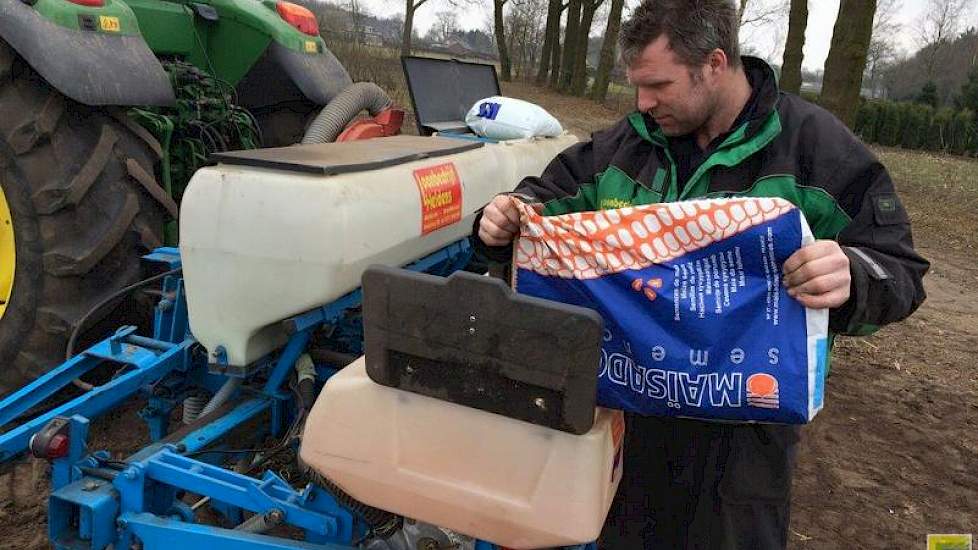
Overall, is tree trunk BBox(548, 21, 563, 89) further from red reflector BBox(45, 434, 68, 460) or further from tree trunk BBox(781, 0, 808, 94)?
red reflector BBox(45, 434, 68, 460)

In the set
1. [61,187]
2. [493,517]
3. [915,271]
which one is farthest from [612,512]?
[61,187]

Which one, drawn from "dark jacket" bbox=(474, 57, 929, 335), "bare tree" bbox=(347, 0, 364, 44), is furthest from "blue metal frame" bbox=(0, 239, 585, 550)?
"bare tree" bbox=(347, 0, 364, 44)

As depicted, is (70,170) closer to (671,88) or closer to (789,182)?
(671,88)

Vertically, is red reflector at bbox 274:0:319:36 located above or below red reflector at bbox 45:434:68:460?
above

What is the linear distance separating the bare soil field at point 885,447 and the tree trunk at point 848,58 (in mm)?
1916

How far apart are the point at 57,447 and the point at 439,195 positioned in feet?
4.46

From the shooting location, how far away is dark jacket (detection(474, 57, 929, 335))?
5.42 ft

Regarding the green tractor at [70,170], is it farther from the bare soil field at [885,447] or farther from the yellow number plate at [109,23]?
A: the bare soil field at [885,447]

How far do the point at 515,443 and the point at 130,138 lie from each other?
2081 millimetres

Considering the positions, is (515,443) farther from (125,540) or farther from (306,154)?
(306,154)

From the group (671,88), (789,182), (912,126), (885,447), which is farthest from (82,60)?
(912,126)

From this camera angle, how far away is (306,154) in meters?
2.42

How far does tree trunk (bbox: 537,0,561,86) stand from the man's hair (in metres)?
24.7

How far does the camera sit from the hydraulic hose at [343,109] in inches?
138
